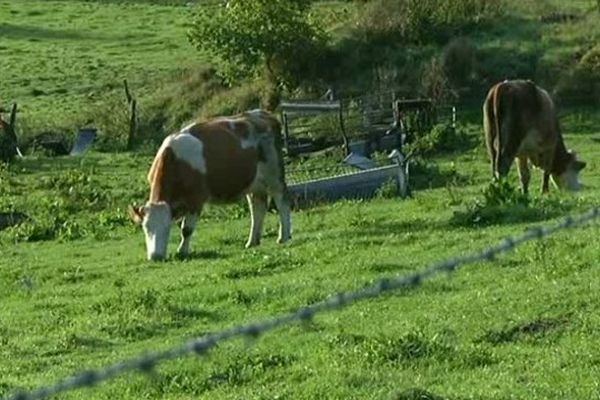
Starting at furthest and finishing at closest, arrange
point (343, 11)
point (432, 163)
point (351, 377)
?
point (343, 11) < point (432, 163) < point (351, 377)

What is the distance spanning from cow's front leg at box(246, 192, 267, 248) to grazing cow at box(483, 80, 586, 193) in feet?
12.0

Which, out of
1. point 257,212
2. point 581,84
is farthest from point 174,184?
point 581,84

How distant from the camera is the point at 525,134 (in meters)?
23.8

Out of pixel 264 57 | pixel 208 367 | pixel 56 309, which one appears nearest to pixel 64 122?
pixel 264 57

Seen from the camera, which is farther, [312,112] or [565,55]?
[565,55]

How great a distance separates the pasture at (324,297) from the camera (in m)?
10.9

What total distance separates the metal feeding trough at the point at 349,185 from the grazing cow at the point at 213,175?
181 inches

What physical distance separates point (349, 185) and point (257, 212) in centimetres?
539

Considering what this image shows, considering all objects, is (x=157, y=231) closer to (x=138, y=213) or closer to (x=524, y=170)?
(x=138, y=213)

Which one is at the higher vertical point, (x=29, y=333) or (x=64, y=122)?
(x=29, y=333)

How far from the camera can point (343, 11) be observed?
160 feet

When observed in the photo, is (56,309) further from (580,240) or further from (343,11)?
(343,11)

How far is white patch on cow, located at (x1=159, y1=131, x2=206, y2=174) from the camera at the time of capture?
21.0 metres

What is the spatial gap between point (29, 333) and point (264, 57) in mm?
28255
